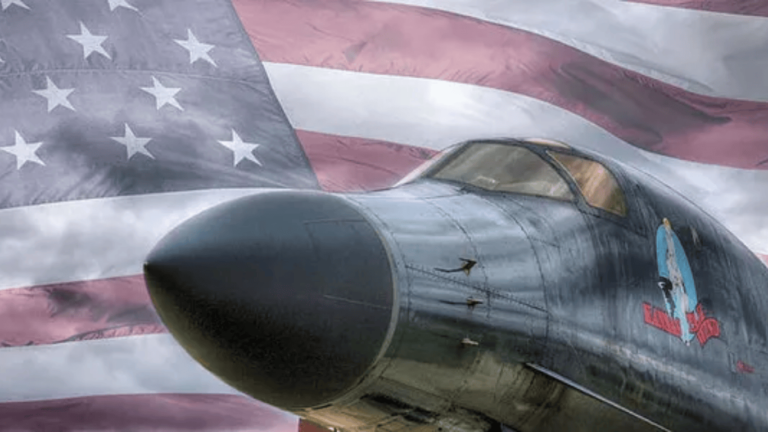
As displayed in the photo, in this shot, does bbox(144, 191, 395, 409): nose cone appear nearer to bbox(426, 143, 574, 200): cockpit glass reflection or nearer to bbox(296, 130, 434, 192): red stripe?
bbox(426, 143, 574, 200): cockpit glass reflection

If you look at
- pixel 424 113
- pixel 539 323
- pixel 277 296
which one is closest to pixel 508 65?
pixel 424 113

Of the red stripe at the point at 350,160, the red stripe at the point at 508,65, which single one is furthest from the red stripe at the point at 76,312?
the red stripe at the point at 508,65

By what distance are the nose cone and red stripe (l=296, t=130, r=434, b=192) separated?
6.69 meters

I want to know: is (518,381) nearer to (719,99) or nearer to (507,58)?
(507,58)

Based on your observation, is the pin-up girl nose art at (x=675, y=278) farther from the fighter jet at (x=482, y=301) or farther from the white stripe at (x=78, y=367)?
the white stripe at (x=78, y=367)

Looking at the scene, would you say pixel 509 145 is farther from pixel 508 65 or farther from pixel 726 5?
pixel 726 5

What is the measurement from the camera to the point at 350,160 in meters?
10.1

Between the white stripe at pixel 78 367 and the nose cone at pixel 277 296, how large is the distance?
594 cm

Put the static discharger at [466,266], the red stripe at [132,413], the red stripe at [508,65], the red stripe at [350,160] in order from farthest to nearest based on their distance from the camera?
the red stripe at [508,65], the red stripe at [350,160], the red stripe at [132,413], the static discharger at [466,266]

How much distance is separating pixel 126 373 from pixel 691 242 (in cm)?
570

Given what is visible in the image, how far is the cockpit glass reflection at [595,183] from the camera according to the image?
459cm

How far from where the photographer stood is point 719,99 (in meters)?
11.0

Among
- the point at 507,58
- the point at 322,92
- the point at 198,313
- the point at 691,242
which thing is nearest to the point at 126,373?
the point at 322,92

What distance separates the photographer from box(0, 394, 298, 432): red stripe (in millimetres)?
9031
